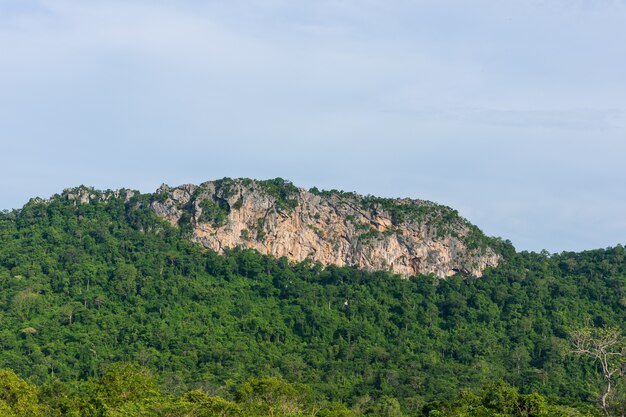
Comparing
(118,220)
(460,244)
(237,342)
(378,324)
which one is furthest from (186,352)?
(460,244)

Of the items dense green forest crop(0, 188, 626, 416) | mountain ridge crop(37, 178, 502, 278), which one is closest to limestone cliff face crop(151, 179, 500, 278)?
mountain ridge crop(37, 178, 502, 278)

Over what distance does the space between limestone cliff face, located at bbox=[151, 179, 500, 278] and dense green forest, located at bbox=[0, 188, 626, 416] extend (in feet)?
5.98

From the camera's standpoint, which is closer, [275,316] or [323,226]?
[275,316]

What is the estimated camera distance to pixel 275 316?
109 m

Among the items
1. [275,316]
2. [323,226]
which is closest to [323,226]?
[323,226]

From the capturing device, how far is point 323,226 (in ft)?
395

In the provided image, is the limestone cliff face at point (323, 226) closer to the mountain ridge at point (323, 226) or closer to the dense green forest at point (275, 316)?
the mountain ridge at point (323, 226)

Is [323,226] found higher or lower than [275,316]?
higher

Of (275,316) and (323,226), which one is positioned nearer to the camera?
(275,316)

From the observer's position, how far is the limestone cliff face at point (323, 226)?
11944cm

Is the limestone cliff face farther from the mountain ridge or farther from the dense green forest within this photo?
the dense green forest

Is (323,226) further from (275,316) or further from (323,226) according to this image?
(275,316)

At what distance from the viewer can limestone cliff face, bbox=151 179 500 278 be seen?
4702 inches

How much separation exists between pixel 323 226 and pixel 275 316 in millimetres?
15725
